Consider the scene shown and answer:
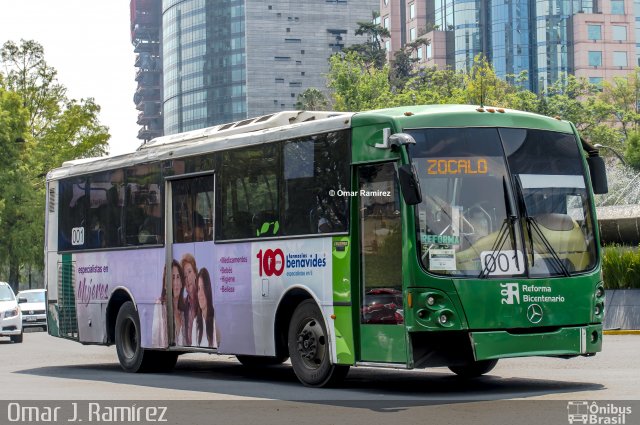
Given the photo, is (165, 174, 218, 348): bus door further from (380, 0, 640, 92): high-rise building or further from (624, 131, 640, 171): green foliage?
(380, 0, 640, 92): high-rise building

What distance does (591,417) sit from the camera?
11008 millimetres

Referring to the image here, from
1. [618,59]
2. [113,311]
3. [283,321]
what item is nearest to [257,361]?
[113,311]

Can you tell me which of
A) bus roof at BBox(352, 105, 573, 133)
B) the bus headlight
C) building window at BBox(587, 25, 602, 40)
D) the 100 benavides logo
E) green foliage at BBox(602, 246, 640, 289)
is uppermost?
building window at BBox(587, 25, 602, 40)

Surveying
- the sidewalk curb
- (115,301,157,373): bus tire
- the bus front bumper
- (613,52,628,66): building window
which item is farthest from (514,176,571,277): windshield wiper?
(613,52,628,66): building window

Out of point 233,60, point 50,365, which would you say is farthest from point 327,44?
point 50,365

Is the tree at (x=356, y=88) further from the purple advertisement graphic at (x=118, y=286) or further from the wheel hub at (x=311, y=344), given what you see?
the wheel hub at (x=311, y=344)

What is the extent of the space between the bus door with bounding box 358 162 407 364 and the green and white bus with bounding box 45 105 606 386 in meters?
0.02

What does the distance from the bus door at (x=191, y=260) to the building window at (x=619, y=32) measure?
12547cm

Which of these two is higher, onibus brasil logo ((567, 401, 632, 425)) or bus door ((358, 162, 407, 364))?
bus door ((358, 162, 407, 364))

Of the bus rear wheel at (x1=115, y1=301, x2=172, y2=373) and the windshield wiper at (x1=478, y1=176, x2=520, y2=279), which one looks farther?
the bus rear wheel at (x1=115, y1=301, x2=172, y2=373)

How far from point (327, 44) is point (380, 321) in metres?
183

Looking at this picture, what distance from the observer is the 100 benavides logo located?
14.7 m

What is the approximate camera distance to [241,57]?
18725 cm

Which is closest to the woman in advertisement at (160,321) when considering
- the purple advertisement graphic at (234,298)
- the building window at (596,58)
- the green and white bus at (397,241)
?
the green and white bus at (397,241)
